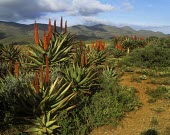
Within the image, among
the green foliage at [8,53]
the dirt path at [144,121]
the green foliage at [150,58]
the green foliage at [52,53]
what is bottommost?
the dirt path at [144,121]

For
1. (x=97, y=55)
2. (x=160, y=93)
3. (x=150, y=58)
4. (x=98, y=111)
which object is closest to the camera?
(x=98, y=111)

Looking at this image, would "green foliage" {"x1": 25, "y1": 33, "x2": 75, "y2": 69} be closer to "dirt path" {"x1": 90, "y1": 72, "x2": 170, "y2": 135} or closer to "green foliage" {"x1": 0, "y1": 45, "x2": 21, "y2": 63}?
"dirt path" {"x1": 90, "y1": 72, "x2": 170, "y2": 135}

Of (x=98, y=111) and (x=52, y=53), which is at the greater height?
(x=52, y=53)

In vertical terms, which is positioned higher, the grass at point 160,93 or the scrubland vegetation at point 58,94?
the scrubland vegetation at point 58,94

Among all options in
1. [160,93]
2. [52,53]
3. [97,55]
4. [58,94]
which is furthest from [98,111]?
[97,55]

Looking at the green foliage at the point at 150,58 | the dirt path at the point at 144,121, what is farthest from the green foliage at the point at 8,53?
the dirt path at the point at 144,121

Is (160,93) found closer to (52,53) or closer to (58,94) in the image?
(52,53)

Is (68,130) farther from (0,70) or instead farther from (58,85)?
(0,70)

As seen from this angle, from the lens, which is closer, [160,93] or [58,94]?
[58,94]

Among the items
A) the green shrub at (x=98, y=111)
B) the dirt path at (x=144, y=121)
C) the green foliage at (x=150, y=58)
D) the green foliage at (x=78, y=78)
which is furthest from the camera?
the green foliage at (x=150, y=58)

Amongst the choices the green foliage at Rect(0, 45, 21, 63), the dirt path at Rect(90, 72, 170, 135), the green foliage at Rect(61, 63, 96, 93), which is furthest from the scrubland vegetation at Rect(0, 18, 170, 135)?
the green foliage at Rect(0, 45, 21, 63)

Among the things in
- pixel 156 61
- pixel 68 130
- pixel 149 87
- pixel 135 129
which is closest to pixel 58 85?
pixel 68 130

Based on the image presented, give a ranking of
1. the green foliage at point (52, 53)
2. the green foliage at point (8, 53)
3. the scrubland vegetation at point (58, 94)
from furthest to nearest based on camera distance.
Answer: the green foliage at point (8, 53)
the green foliage at point (52, 53)
the scrubland vegetation at point (58, 94)

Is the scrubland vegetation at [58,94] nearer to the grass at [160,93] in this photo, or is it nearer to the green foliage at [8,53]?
the grass at [160,93]
